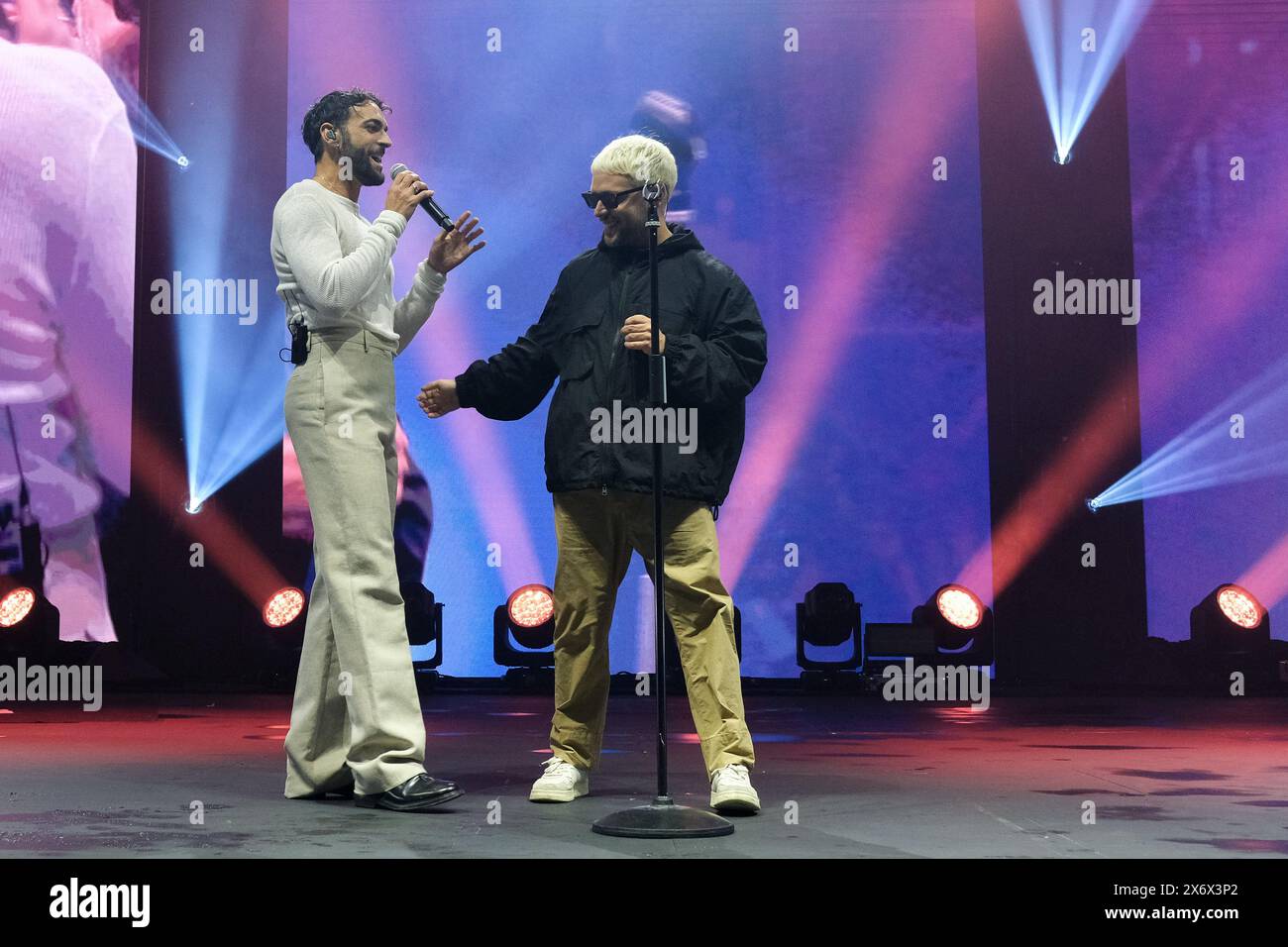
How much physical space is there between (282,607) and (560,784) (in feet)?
11.8

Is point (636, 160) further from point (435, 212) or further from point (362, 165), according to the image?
point (362, 165)

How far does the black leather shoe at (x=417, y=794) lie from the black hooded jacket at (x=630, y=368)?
0.66m

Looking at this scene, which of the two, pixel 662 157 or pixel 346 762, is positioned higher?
pixel 662 157

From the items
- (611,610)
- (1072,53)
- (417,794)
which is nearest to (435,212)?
(611,610)

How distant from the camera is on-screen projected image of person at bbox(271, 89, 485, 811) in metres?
2.61

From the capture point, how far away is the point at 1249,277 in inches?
274

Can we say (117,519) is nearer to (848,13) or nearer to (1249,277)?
(848,13)

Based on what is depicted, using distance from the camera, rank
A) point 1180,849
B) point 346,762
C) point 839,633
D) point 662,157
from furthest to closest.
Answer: point 839,633 → point 662,157 → point 346,762 → point 1180,849

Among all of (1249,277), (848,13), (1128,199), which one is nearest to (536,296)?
(848,13)

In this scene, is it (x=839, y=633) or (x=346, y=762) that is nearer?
(x=346, y=762)

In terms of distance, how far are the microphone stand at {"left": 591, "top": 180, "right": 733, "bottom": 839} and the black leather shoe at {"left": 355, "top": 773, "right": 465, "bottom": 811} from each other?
384 mm

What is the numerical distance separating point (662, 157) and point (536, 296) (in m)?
4.11

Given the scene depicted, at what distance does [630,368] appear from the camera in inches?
107
